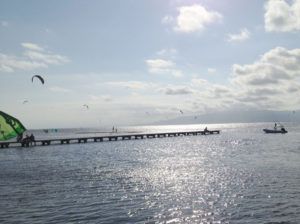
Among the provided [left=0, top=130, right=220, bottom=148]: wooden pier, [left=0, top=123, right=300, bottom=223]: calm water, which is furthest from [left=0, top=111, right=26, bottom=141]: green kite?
[left=0, top=130, right=220, bottom=148]: wooden pier

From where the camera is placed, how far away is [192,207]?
76.1 feet

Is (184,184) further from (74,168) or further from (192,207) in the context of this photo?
(74,168)

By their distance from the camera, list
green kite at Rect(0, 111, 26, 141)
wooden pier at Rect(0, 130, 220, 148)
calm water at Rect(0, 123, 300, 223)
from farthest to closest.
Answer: wooden pier at Rect(0, 130, 220, 148) < green kite at Rect(0, 111, 26, 141) < calm water at Rect(0, 123, 300, 223)

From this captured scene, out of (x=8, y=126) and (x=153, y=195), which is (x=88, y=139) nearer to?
(x=8, y=126)

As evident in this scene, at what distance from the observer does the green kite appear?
34188 millimetres

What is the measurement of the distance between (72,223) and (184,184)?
12940mm

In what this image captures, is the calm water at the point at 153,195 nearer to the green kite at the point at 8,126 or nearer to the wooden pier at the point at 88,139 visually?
the green kite at the point at 8,126

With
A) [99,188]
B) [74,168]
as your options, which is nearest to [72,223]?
[99,188]

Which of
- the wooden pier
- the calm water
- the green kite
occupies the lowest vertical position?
the calm water

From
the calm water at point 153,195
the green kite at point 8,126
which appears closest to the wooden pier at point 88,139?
the calm water at point 153,195

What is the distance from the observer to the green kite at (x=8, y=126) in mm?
34188

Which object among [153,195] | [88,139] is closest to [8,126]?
[153,195]

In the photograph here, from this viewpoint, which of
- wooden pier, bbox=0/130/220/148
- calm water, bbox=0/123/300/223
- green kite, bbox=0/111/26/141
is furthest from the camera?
wooden pier, bbox=0/130/220/148

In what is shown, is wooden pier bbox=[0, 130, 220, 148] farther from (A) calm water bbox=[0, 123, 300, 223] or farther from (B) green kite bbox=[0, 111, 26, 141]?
(B) green kite bbox=[0, 111, 26, 141]
